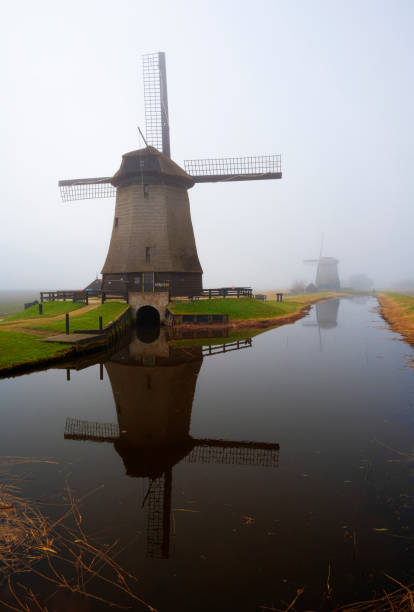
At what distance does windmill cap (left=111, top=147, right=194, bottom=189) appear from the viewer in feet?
94.7

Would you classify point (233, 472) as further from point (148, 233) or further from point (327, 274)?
point (327, 274)

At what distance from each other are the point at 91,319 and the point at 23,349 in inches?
280

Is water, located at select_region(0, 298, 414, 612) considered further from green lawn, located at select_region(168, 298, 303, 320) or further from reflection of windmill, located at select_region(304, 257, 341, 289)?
reflection of windmill, located at select_region(304, 257, 341, 289)

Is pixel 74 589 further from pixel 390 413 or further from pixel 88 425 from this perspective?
pixel 390 413

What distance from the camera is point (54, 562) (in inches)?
179

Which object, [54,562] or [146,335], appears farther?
[146,335]

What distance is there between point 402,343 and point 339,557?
18812 millimetres

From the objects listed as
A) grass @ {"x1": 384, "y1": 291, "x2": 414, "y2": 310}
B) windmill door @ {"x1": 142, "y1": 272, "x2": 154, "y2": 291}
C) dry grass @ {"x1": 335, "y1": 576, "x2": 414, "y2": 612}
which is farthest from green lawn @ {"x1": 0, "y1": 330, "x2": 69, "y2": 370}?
grass @ {"x1": 384, "y1": 291, "x2": 414, "y2": 310}

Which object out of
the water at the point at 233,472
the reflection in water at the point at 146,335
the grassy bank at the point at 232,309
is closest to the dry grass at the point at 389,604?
the water at the point at 233,472

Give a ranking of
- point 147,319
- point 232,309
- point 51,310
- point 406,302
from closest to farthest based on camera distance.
Answer: point 51,310
point 232,309
point 147,319
point 406,302

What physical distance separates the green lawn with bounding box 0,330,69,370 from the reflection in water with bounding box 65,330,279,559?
3.81 metres

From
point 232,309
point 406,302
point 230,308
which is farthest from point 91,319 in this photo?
point 406,302

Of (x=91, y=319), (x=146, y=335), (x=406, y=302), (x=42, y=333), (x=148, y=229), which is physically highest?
(x=148, y=229)

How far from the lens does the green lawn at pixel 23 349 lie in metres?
15.1
